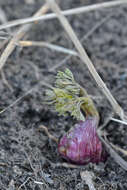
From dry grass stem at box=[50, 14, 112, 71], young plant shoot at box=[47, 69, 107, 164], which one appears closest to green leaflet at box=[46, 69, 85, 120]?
young plant shoot at box=[47, 69, 107, 164]

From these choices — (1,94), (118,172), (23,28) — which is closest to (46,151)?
(118,172)

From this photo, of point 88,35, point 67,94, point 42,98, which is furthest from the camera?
point 88,35

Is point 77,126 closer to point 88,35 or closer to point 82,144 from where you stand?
point 82,144

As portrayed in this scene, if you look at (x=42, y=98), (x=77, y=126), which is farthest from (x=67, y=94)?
(x=42, y=98)

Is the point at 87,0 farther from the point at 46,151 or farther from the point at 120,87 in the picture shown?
the point at 46,151

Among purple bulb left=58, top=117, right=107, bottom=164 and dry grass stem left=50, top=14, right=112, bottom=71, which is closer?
purple bulb left=58, top=117, right=107, bottom=164

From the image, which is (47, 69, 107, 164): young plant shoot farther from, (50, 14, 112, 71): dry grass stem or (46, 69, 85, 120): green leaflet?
(50, 14, 112, 71): dry grass stem

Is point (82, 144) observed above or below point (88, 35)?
below

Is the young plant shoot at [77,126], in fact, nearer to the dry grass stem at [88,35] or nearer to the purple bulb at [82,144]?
the purple bulb at [82,144]
